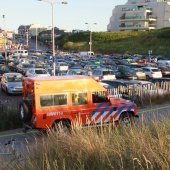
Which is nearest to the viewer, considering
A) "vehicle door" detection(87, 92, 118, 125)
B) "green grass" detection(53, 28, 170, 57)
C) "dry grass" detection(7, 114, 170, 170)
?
"dry grass" detection(7, 114, 170, 170)

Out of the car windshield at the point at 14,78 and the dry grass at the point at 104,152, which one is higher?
the dry grass at the point at 104,152

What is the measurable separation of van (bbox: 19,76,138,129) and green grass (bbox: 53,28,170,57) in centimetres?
7427

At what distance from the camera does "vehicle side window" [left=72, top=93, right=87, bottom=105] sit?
13.6 meters

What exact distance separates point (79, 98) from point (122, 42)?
99682 millimetres

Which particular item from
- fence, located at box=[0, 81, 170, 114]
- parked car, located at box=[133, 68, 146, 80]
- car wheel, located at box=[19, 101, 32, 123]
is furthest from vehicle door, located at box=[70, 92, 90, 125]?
parked car, located at box=[133, 68, 146, 80]

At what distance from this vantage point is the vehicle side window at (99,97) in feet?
46.5

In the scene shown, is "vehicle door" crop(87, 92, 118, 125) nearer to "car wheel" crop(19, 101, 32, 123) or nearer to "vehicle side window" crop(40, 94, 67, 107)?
"vehicle side window" crop(40, 94, 67, 107)

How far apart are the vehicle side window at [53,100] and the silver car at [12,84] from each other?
14.7 m

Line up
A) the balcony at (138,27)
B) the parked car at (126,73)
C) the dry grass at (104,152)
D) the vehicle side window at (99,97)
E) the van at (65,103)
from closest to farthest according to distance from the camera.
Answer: the dry grass at (104,152) < the van at (65,103) < the vehicle side window at (99,97) < the parked car at (126,73) < the balcony at (138,27)

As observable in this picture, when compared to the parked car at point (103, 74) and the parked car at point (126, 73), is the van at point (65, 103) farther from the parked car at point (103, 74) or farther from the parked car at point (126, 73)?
the parked car at point (126, 73)

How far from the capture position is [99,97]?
14273 mm

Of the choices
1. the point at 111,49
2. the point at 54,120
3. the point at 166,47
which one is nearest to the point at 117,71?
the point at 54,120

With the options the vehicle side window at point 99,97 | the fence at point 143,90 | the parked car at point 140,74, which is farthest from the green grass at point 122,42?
the vehicle side window at point 99,97

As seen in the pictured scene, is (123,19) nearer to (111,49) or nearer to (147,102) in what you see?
(111,49)
